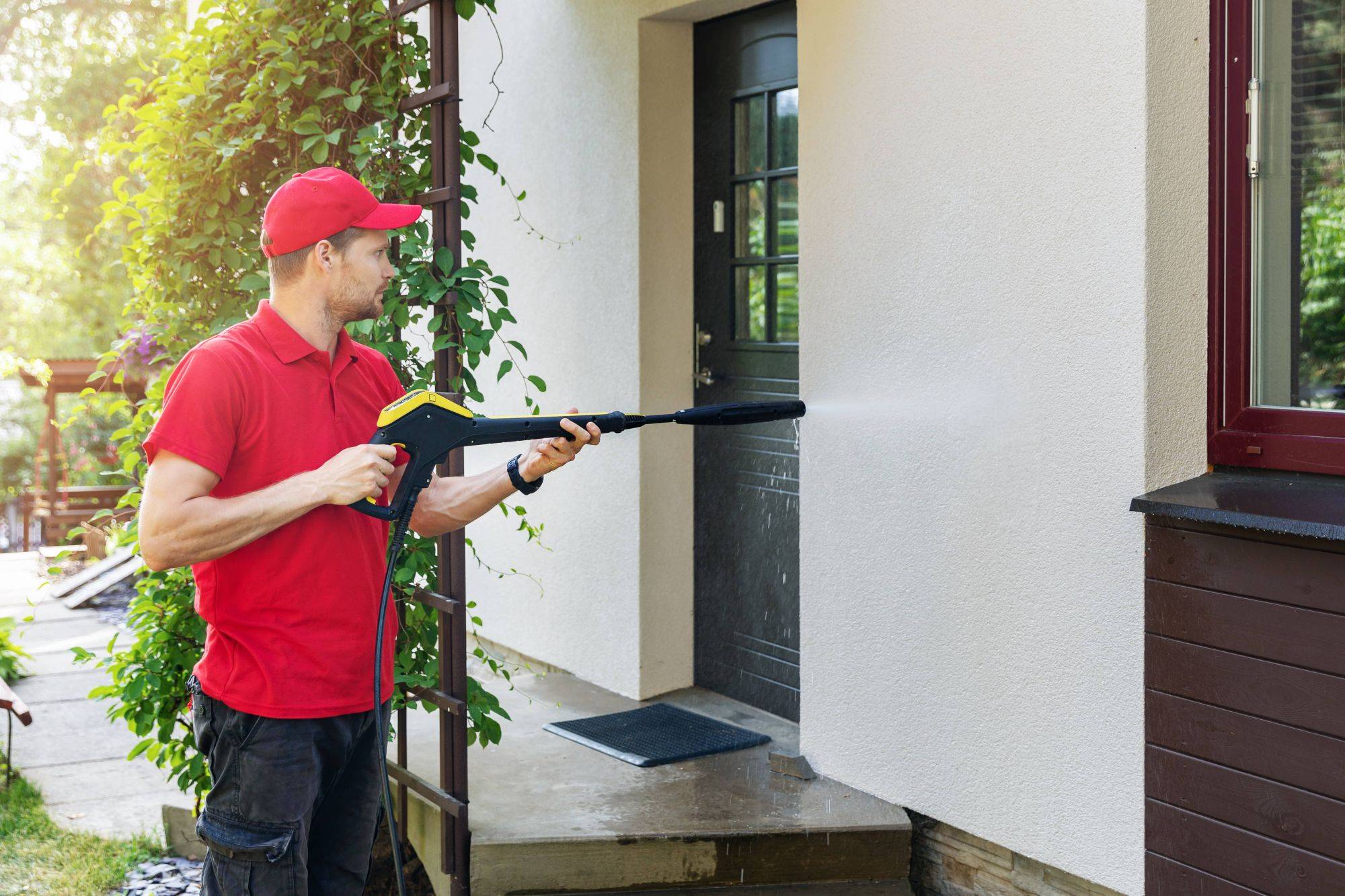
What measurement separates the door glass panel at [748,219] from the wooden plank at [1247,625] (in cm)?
198

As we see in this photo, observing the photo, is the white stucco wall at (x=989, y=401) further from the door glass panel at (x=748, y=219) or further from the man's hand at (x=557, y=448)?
the man's hand at (x=557, y=448)

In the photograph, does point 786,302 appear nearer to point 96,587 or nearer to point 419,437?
point 419,437

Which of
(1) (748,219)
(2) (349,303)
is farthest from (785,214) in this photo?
(2) (349,303)

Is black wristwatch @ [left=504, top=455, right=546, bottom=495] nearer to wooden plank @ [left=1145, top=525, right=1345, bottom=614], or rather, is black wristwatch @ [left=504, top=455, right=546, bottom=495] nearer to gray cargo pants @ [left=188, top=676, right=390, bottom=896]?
gray cargo pants @ [left=188, top=676, right=390, bottom=896]

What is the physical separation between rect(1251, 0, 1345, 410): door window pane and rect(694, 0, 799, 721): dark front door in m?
1.53

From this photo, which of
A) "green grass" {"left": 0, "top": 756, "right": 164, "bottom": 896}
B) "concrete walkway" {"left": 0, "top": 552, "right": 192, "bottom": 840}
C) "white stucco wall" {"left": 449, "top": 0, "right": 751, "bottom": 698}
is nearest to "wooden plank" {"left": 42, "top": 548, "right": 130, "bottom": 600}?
"concrete walkway" {"left": 0, "top": 552, "right": 192, "bottom": 840}

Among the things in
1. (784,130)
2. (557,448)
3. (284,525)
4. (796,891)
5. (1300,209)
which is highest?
(784,130)

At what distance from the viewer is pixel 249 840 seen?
7.26 feet

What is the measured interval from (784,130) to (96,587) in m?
6.51

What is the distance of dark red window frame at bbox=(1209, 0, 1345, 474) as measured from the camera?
266 centimetres

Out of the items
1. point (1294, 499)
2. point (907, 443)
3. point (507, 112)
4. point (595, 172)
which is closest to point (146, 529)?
point (907, 443)

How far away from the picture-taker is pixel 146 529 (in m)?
2.06

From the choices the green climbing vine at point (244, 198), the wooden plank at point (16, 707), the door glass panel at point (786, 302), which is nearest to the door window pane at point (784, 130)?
the door glass panel at point (786, 302)

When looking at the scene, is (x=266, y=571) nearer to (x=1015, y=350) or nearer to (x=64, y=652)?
(x=1015, y=350)
